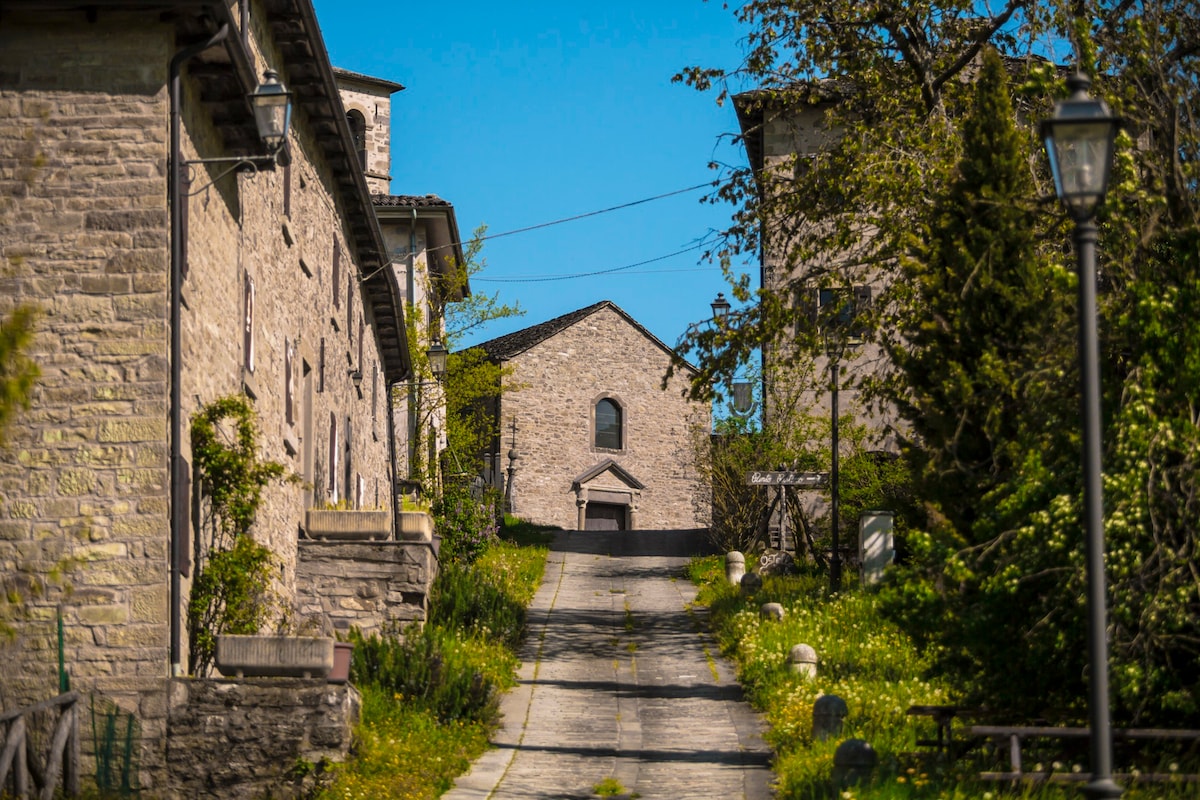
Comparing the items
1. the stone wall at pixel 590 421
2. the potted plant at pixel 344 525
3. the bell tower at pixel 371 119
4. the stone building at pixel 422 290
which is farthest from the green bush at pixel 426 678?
the stone wall at pixel 590 421

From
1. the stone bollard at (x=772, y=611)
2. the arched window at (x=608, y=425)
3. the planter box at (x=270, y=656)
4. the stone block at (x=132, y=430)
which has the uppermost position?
the arched window at (x=608, y=425)

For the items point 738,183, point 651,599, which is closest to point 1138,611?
point 738,183

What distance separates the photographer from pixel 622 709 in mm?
17391

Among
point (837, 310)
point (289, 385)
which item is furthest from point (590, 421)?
point (289, 385)

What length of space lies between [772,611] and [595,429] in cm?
3080

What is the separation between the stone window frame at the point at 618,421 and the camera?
51.3 metres

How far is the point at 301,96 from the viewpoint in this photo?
65.2 feet

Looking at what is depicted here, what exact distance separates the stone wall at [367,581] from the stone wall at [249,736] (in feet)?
19.8

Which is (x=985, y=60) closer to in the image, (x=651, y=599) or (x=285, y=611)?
(x=285, y=611)

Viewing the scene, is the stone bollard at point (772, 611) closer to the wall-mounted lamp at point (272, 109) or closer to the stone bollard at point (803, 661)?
the stone bollard at point (803, 661)

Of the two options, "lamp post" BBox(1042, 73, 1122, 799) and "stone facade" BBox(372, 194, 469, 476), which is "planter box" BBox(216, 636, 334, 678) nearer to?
"lamp post" BBox(1042, 73, 1122, 799)

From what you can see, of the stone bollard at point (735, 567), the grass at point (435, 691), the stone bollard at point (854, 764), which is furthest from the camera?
the stone bollard at point (735, 567)

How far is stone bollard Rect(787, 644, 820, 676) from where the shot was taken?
56.6 feet

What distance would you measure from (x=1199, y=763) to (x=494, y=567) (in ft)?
57.1
